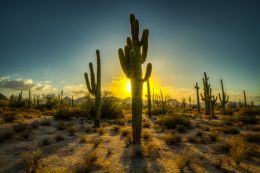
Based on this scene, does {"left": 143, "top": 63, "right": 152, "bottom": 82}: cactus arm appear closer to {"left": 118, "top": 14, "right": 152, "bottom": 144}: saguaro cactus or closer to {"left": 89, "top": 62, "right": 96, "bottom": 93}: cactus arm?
{"left": 118, "top": 14, "right": 152, "bottom": 144}: saguaro cactus

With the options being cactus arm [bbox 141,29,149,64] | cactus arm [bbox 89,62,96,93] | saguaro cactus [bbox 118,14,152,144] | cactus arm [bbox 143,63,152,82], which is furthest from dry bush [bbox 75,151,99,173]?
cactus arm [bbox 89,62,96,93]

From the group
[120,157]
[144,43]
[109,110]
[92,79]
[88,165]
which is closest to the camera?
[88,165]

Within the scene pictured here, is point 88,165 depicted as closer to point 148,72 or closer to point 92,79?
point 148,72

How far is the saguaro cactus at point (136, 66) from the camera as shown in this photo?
7.88 meters

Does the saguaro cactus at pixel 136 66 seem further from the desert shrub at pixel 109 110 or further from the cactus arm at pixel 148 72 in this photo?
the desert shrub at pixel 109 110

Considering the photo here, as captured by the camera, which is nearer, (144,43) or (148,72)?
(148,72)

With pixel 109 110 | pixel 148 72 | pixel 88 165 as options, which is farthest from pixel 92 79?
pixel 88 165

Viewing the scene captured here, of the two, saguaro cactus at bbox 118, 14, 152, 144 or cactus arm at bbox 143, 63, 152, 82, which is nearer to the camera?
saguaro cactus at bbox 118, 14, 152, 144

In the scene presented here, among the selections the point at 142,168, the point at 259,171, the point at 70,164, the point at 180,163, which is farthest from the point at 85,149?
the point at 259,171

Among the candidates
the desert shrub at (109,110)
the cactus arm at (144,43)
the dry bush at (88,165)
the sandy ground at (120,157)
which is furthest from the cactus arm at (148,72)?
the desert shrub at (109,110)

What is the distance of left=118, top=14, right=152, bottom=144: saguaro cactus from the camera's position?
7883 mm

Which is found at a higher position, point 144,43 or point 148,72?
point 144,43

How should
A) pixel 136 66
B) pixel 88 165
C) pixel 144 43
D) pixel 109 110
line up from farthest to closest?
pixel 109 110 → pixel 144 43 → pixel 136 66 → pixel 88 165

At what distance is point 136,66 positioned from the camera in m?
8.17
